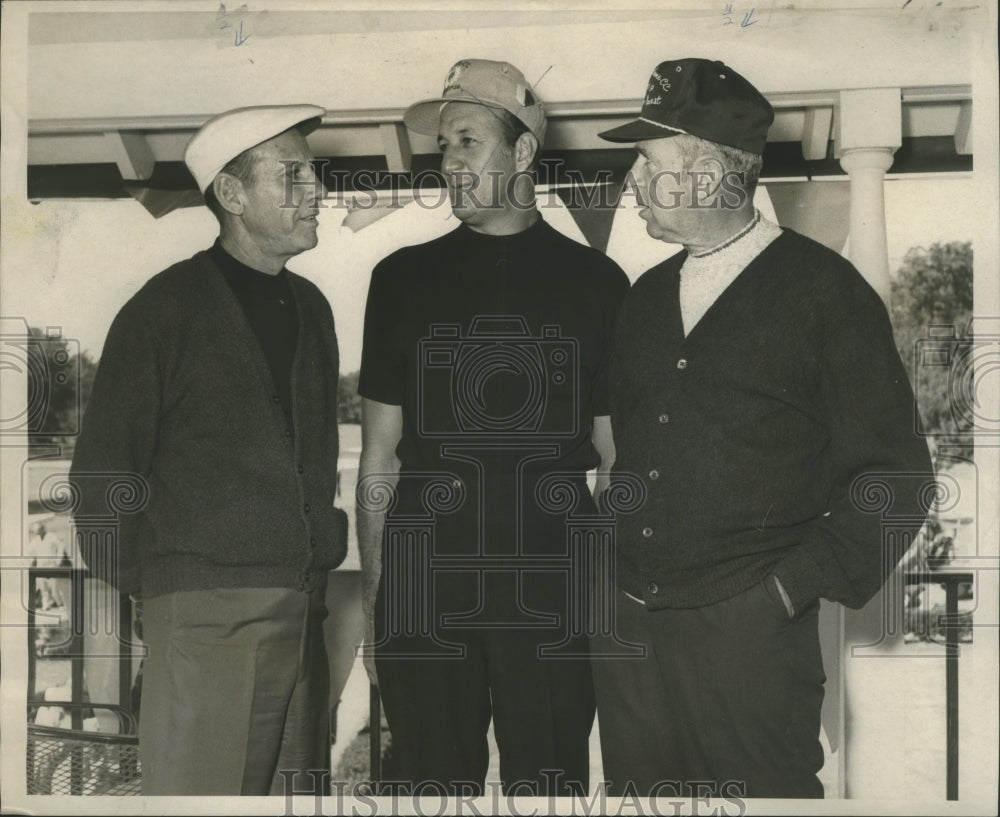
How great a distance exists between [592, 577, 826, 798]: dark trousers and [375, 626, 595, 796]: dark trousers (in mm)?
73

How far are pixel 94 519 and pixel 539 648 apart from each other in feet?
3.91

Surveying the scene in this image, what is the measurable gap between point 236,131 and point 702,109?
1.19 meters

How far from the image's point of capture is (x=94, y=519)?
3.13 metres

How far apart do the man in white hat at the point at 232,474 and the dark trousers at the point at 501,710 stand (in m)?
0.26

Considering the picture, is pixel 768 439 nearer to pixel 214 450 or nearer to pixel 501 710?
pixel 501 710

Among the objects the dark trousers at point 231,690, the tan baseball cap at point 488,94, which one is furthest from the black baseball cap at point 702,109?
the dark trousers at point 231,690

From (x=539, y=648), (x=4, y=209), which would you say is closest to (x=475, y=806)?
(x=539, y=648)

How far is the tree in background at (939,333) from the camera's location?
311 centimetres

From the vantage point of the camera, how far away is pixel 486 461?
306 centimetres

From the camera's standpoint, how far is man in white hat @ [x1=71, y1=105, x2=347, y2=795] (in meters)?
3.01

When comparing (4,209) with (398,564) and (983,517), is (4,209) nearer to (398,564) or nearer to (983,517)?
(398,564)

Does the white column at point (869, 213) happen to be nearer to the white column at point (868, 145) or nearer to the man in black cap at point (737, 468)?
the white column at point (868, 145)

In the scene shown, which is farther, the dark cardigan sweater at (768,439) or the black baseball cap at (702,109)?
the black baseball cap at (702,109)

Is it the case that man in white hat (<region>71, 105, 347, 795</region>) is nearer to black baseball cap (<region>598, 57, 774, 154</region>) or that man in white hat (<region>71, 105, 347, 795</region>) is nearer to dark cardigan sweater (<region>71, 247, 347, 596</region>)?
dark cardigan sweater (<region>71, 247, 347, 596</region>)
